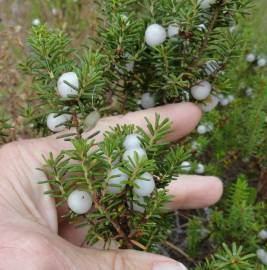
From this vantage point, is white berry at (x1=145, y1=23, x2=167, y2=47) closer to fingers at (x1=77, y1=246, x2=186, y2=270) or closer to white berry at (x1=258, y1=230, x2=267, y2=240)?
fingers at (x1=77, y1=246, x2=186, y2=270)

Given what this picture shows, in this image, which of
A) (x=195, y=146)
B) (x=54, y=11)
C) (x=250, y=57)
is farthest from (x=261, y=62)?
(x=54, y=11)

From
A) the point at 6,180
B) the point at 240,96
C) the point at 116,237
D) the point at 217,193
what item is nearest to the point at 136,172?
the point at 116,237

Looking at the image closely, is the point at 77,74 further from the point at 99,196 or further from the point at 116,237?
the point at 116,237

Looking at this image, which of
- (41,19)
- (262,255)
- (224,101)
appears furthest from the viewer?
(41,19)

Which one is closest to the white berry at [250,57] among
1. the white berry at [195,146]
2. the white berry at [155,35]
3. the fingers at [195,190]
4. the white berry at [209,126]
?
the white berry at [209,126]

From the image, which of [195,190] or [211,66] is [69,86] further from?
[195,190]

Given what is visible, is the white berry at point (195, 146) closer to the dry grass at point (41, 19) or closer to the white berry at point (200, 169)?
the white berry at point (200, 169)

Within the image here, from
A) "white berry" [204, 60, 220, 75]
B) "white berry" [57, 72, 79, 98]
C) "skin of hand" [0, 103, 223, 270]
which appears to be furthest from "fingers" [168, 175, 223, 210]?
"white berry" [57, 72, 79, 98]
